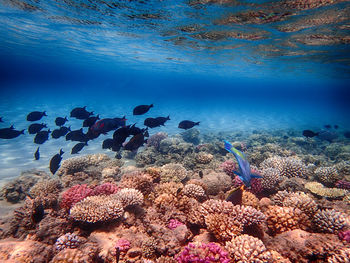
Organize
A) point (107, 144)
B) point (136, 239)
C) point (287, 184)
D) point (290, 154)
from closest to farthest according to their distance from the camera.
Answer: point (136, 239)
point (287, 184)
point (107, 144)
point (290, 154)

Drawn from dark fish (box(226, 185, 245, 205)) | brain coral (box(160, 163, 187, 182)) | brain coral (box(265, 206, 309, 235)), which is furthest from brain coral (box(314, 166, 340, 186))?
brain coral (box(160, 163, 187, 182))

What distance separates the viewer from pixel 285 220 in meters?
3.95

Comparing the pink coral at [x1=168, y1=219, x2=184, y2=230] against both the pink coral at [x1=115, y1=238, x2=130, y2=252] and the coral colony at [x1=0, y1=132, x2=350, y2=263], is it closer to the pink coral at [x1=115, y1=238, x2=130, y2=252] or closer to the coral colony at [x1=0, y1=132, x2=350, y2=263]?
the coral colony at [x1=0, y1=132, x2=350, y2=263]

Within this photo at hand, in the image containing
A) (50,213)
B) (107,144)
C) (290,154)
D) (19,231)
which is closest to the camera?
(19,231)

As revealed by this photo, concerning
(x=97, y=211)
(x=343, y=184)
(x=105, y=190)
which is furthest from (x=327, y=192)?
(x=105, y=190)

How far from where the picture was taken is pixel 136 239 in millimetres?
3559

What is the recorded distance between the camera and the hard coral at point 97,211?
3812 millimetres

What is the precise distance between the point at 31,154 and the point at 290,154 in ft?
59.8

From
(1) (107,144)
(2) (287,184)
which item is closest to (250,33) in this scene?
(2) (287,184)

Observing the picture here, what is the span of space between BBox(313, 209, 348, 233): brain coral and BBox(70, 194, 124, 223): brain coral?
4.53 m

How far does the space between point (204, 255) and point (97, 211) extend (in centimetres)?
249

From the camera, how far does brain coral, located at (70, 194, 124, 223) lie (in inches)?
150

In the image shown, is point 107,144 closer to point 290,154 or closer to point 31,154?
point 31,154

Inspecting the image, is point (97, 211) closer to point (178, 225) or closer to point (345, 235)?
point (178, 225)
